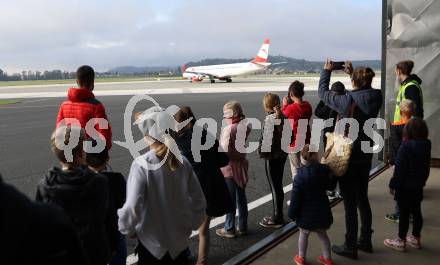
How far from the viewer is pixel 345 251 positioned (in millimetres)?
4297

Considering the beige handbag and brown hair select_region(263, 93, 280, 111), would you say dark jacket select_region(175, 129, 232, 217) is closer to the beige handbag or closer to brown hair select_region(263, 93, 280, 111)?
the beige handbag

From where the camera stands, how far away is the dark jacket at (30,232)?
4.10 feet

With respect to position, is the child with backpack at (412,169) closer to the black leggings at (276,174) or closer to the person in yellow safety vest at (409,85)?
the person in yellow safety vest at (409,85)

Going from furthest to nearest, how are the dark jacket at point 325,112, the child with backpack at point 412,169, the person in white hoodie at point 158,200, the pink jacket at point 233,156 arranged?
the dark jacket at point 325,112
the pink jacket at point 233,156
the child with backpack at point 412,169
the person in white hoodie at point 158,200

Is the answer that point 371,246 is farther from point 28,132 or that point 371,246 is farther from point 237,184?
point 28,132

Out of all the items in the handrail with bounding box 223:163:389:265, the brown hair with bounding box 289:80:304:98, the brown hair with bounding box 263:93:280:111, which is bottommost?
the handrail with bounding box 223:163:389:265

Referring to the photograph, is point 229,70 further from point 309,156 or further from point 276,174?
point 309,156

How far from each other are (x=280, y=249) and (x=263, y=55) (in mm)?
61220

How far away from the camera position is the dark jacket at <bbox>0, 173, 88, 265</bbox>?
1249 millimetres

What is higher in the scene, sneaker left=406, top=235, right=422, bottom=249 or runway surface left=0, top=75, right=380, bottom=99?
runway surface left=0, top=75, right=380, bottom=99

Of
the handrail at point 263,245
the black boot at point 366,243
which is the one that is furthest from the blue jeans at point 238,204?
the black boot at point 366,243

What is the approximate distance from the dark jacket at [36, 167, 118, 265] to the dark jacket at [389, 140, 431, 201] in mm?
3013

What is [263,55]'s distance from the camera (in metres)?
64.0

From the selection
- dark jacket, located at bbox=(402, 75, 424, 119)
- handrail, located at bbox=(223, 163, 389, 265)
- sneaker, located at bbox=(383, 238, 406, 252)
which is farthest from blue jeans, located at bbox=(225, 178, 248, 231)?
dark jacket, located at bbox=(402, 75, 424, 119)
